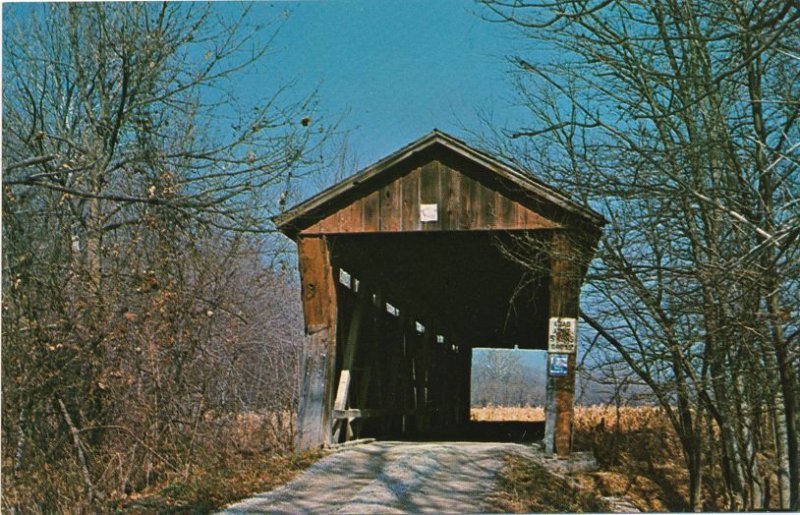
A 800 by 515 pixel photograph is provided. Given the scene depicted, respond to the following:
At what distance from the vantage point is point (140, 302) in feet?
31.6

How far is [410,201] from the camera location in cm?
1060

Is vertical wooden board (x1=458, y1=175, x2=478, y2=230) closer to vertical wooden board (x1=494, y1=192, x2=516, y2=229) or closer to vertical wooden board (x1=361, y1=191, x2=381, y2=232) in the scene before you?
vertical wooden board (x1=494, y1=192, x2=516, y2=229)

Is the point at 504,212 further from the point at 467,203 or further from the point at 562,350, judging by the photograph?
the point at 562,350

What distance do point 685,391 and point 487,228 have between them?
2888mm

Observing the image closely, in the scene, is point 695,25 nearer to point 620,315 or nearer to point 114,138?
point 620,315

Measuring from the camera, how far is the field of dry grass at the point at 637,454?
12.0m

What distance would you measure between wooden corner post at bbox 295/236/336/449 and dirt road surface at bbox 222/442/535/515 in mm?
644

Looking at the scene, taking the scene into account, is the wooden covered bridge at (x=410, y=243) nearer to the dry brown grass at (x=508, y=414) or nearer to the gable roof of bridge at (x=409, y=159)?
the gable roof of bridge at (x=409, y=159)

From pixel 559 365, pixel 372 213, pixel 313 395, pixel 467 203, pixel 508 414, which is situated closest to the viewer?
pixel 559 365

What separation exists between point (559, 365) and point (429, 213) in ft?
7.76

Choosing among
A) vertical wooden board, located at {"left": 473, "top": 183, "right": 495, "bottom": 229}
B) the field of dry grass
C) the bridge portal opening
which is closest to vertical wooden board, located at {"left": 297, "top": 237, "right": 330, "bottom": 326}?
vertical wooden board, located at {"left": 473, "top": 183, "right": 495, "bottom": 229}

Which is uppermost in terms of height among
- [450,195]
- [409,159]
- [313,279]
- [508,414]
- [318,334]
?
[409,159]

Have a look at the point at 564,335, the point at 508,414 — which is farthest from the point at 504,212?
the point at 508,414

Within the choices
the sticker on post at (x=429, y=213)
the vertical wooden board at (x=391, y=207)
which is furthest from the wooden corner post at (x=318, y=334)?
the sticker on post at (x=429, y=213)
